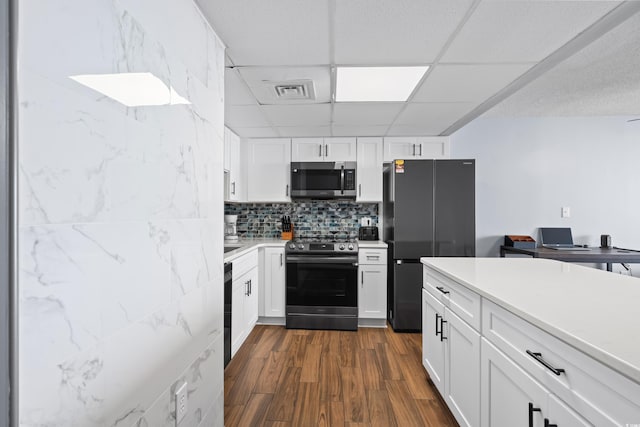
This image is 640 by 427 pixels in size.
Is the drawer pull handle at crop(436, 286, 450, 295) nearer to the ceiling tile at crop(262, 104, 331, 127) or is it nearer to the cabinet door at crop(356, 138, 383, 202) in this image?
the ceiling tile at crop(262, 104, 331, 127)

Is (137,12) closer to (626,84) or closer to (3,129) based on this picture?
(3,129)

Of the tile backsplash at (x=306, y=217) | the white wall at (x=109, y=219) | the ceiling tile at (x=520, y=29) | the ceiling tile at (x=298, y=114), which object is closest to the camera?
the white wall at (x=109, y=219)

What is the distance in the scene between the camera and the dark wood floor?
73.9 inches

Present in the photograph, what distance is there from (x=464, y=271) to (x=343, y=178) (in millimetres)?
2041

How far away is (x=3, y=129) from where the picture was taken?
22.6 inches

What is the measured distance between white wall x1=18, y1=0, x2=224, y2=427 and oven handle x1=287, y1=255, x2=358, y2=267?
191 centimetres

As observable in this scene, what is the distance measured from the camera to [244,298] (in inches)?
114

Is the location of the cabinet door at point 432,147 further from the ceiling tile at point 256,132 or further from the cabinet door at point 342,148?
the ceiling tile at point 256,132

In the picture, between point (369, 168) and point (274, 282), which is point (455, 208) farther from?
point (274, 282)

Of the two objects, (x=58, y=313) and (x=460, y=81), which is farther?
(x=460, y=81)

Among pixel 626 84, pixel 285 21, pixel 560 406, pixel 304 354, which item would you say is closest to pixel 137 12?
pixel 285 21

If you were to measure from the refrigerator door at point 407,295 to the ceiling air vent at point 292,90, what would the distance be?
1.91 meters

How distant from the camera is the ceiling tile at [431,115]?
8.63ft

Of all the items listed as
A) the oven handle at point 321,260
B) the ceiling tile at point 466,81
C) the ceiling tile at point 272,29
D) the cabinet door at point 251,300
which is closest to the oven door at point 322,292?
the oven handle at point 321,260
